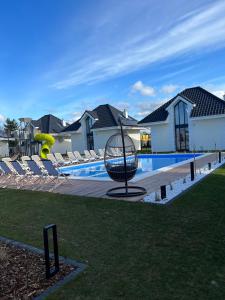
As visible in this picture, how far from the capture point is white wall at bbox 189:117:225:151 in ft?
82.8

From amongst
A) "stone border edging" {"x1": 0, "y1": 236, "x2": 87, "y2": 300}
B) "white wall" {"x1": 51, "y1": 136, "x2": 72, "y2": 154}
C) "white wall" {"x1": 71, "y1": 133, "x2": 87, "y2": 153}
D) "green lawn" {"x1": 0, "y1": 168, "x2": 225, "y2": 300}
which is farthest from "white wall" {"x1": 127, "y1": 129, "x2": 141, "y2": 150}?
"stone border edging" {"x1": 0, "y1": 236, "x2": 87, "y2": 300}

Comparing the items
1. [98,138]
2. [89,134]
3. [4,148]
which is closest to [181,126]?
[98,138]

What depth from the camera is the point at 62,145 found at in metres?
39.2

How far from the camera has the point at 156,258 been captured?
13.2 ft

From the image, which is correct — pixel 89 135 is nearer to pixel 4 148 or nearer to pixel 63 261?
pixel 4 148

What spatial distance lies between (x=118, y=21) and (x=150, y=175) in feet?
27.2

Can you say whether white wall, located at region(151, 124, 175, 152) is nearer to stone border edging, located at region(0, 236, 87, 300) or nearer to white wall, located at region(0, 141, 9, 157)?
white wall, located at region(0, 141, 9, 157)

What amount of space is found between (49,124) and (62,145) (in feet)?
11.6

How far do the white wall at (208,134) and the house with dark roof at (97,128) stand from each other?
8.15 meters

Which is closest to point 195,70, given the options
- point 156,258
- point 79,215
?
point 79,215

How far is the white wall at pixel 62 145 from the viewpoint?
38.4 m

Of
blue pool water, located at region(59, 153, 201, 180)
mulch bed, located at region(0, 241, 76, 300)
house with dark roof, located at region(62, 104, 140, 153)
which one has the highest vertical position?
house with dark roof, located at region(62, 104, 140, 153)

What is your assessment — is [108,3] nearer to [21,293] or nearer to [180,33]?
[180,33]

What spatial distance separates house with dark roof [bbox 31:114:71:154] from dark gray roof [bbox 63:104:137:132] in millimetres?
3517
